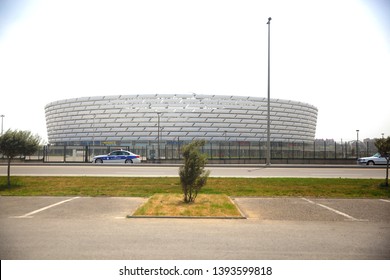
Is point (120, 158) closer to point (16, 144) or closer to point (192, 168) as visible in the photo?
point (16, 144)

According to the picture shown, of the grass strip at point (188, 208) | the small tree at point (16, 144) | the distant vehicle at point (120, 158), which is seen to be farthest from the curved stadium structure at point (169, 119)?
the grass strip at point (188, 208)

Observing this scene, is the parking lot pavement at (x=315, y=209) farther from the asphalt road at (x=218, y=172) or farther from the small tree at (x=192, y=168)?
the asphalt road at (x=218, y=172)

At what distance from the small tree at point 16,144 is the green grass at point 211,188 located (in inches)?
53.9

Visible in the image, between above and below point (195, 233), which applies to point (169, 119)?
above

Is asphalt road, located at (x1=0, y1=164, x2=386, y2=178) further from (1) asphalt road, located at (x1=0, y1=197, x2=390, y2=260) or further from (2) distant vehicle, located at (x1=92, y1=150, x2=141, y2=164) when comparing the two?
(1) asphalt road, located at (x1=0, y1=197, x2=390, y2=260)

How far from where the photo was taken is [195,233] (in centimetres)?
528

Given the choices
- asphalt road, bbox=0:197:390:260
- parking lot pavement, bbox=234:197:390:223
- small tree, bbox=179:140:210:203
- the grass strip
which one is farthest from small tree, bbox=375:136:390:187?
small tree, bbox=179:140:210:203

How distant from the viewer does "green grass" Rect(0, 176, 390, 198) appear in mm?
10297

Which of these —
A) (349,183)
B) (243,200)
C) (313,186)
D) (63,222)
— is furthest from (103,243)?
(349,183)

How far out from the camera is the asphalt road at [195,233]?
4.21 m

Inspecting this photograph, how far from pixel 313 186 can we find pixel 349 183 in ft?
7.46

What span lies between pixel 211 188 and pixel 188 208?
13.3 ft

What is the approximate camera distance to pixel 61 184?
1246 centimetres

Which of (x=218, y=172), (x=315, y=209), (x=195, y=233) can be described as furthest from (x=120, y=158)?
(x=195, y=233)
